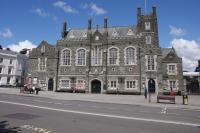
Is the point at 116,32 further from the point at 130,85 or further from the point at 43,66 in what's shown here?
the point at 43,66

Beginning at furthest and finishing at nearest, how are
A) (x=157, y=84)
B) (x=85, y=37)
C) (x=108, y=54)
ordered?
(x=85, y=37), (x=108, y=54), (x=157, y=84)

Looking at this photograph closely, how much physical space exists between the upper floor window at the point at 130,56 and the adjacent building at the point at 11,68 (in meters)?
37.5

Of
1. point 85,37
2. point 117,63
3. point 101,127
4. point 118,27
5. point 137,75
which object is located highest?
point 118,27

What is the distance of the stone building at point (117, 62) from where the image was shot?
3828 cm

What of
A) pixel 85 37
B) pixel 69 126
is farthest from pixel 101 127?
pixel 85 37

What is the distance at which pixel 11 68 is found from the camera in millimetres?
62312

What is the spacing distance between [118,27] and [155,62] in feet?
44.6

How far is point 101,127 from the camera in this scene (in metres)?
8.83

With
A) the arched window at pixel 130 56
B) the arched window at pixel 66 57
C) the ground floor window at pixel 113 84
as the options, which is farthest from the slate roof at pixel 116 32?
the ground floor window at pixel 113 84

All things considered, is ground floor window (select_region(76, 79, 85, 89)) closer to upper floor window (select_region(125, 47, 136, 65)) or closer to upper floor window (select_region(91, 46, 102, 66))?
upper floor window (select_region(91, 46, 102, 66))

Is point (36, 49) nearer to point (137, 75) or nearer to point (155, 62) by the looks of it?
point (137, 75)

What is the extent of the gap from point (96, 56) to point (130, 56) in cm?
759

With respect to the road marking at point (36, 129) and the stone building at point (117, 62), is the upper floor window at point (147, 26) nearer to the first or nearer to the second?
the stone building at point (117, 62)

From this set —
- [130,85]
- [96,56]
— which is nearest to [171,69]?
[130,85]
